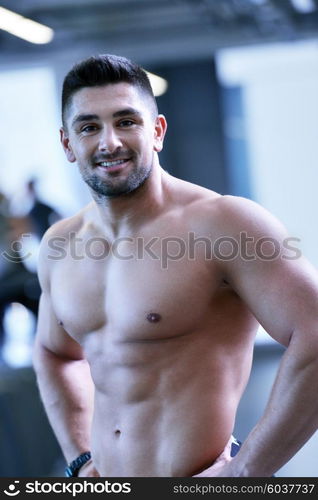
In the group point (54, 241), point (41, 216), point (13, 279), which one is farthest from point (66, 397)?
point (41, 216)

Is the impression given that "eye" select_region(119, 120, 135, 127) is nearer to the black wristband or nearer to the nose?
the nose

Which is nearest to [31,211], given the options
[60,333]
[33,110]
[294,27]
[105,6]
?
[105,6]

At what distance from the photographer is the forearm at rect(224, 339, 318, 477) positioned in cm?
171

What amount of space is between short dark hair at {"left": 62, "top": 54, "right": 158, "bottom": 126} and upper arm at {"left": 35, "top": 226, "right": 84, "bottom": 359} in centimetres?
45

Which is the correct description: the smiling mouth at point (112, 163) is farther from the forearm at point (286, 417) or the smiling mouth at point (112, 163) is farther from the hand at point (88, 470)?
the hand at point (88, 470)

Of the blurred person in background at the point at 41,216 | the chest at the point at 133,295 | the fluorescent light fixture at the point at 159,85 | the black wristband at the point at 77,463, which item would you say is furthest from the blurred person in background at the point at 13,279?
the chest at the point at 133,295

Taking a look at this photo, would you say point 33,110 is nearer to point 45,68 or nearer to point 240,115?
point 45,68

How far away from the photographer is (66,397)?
7.54 ft

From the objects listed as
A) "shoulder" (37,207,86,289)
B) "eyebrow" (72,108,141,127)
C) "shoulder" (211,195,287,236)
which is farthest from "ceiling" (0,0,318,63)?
"shoulder" (211,195,287,236)

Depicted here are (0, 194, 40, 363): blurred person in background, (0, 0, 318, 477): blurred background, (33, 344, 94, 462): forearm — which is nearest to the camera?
(33, 344, 94, 462): forearm

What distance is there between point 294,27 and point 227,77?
1724mm

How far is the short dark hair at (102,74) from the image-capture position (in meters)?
1.89

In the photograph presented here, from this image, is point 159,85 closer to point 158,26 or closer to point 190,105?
point 190,105

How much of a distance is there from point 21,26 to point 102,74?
14.9 feet
